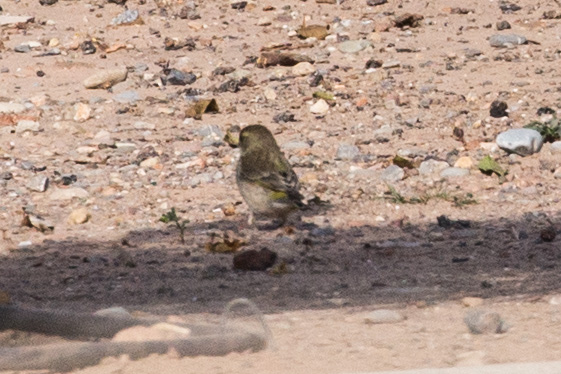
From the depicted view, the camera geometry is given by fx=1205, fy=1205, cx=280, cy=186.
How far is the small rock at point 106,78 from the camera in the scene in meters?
10.5

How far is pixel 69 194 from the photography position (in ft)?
26.2

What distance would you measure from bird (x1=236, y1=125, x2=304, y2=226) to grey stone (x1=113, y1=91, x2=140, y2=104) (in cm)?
270

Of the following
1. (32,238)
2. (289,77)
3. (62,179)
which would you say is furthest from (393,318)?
(289,77)

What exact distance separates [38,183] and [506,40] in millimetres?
5061

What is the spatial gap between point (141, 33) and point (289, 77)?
2.28 m

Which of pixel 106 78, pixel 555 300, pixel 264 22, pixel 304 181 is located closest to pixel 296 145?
pixel 304 181

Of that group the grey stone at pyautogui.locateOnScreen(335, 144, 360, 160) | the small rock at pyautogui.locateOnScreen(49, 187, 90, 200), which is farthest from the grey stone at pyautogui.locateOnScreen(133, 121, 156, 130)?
the grey stone at pyautogui.locateOnScreen(335, 144, 360, 160)

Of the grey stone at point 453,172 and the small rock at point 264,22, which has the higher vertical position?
the small rock at point 264,22

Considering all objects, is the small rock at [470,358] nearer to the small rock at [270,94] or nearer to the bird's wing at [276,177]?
the bird's wing at [276,177]

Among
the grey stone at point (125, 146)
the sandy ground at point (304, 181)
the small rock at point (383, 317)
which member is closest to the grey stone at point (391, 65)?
the sandy ground at point (304, 181)

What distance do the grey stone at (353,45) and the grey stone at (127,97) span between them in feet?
7.13

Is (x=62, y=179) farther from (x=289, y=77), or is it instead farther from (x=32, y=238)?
(x=289, y=77)

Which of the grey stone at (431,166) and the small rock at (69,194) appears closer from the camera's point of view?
the small rock at (69,194)

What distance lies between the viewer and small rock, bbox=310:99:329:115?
9.73m
